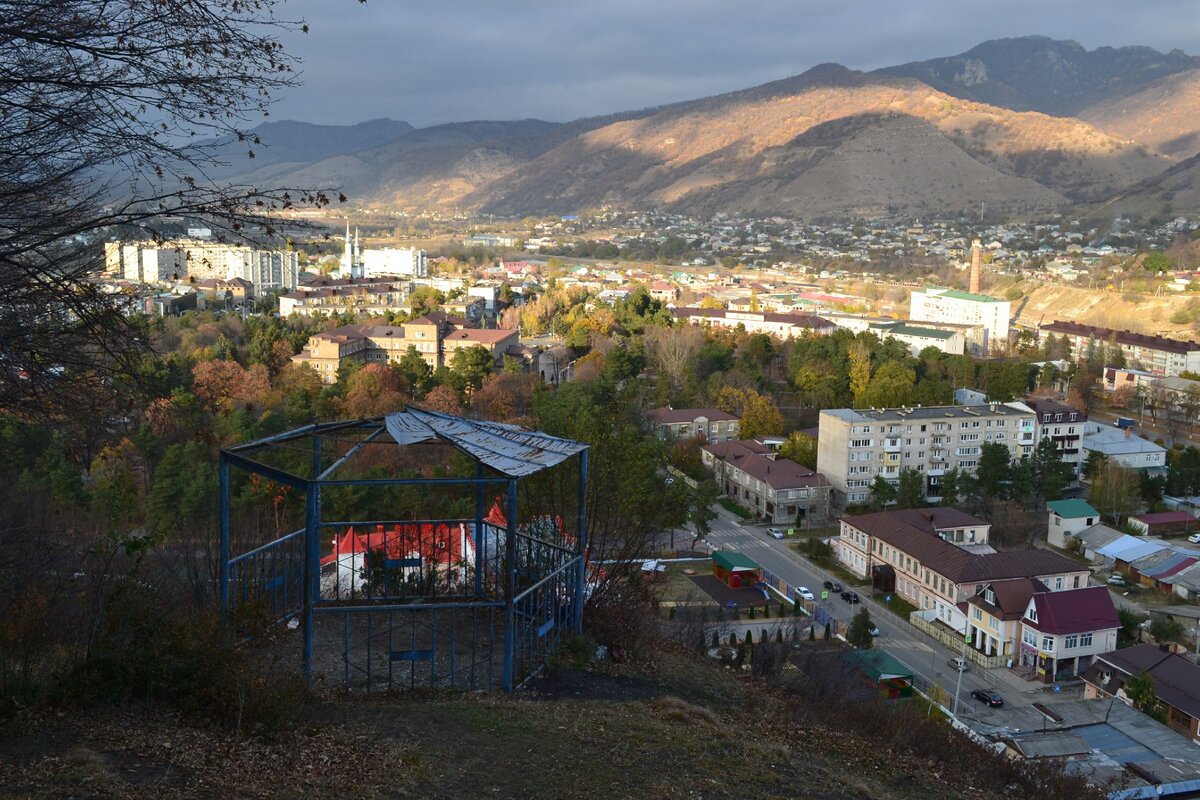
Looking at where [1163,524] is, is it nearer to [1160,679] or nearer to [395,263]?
[1160,679]

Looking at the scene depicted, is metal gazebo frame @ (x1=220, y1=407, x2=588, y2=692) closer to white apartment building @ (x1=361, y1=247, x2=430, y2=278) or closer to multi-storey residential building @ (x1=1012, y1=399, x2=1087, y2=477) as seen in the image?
multi-storey residential building @ (x1=1012, y1=399, x2=1087, y2=477)

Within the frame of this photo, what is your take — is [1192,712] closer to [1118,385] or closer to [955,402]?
[955,402]

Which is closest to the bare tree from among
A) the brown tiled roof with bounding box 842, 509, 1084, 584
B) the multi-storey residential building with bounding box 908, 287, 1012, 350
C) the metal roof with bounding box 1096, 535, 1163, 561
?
the brown tiled roof with bounding box 842, 509, 1084, 584

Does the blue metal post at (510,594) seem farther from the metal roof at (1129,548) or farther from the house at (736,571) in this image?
the metal roof at (1129,548)

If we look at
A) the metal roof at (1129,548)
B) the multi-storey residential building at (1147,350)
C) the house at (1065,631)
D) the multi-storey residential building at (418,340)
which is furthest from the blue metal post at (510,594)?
the multi-storey residential building at (1147,350)

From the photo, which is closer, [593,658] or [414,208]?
[593,658]

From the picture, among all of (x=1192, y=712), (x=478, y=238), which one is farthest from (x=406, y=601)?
(x=478, y=238)
